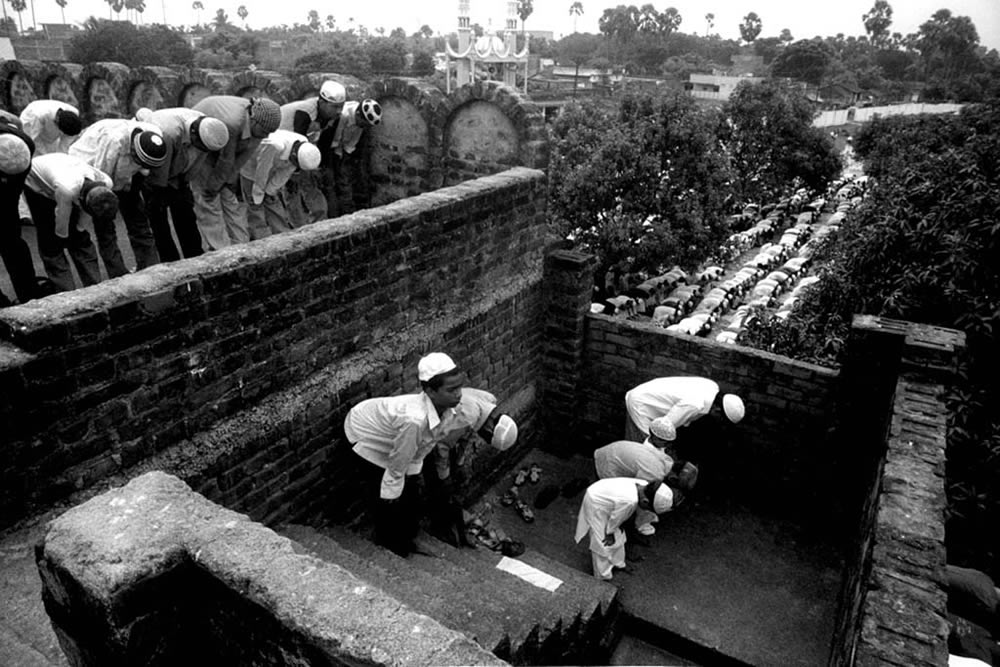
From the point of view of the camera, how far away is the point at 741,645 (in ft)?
17.3

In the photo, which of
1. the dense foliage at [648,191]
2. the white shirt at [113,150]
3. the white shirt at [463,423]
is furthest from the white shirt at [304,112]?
the dense foliage at [648,191]

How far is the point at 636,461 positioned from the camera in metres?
6.01

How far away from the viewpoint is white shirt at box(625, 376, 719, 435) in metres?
6.13

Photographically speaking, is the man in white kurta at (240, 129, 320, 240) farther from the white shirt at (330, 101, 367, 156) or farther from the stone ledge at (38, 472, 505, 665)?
the stone ledge at (38, 472, 505, 665)

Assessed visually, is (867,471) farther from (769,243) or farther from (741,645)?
(769,243)

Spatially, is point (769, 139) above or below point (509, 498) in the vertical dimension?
below

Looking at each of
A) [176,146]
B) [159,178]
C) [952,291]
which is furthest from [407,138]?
[952,291]

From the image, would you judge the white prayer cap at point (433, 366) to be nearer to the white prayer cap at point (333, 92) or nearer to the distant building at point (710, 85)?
the white prayer cap at point (333, 92)

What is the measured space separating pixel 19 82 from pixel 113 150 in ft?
19.8

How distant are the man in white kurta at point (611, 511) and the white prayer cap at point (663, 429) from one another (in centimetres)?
42

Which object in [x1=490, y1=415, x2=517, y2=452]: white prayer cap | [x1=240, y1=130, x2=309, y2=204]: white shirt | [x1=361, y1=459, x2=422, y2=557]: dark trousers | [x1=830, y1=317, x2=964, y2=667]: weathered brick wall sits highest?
[x1=240, y1=130, x2=309, y2=204]: white shirt

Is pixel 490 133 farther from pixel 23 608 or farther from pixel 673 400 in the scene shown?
pixel 23 608

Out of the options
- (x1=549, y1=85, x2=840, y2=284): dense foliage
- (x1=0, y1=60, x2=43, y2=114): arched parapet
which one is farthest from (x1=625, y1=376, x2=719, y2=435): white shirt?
(x1=549, y1=85, x2=840, y2=284): dense foliage

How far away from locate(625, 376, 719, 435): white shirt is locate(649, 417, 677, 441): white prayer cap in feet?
0.25
